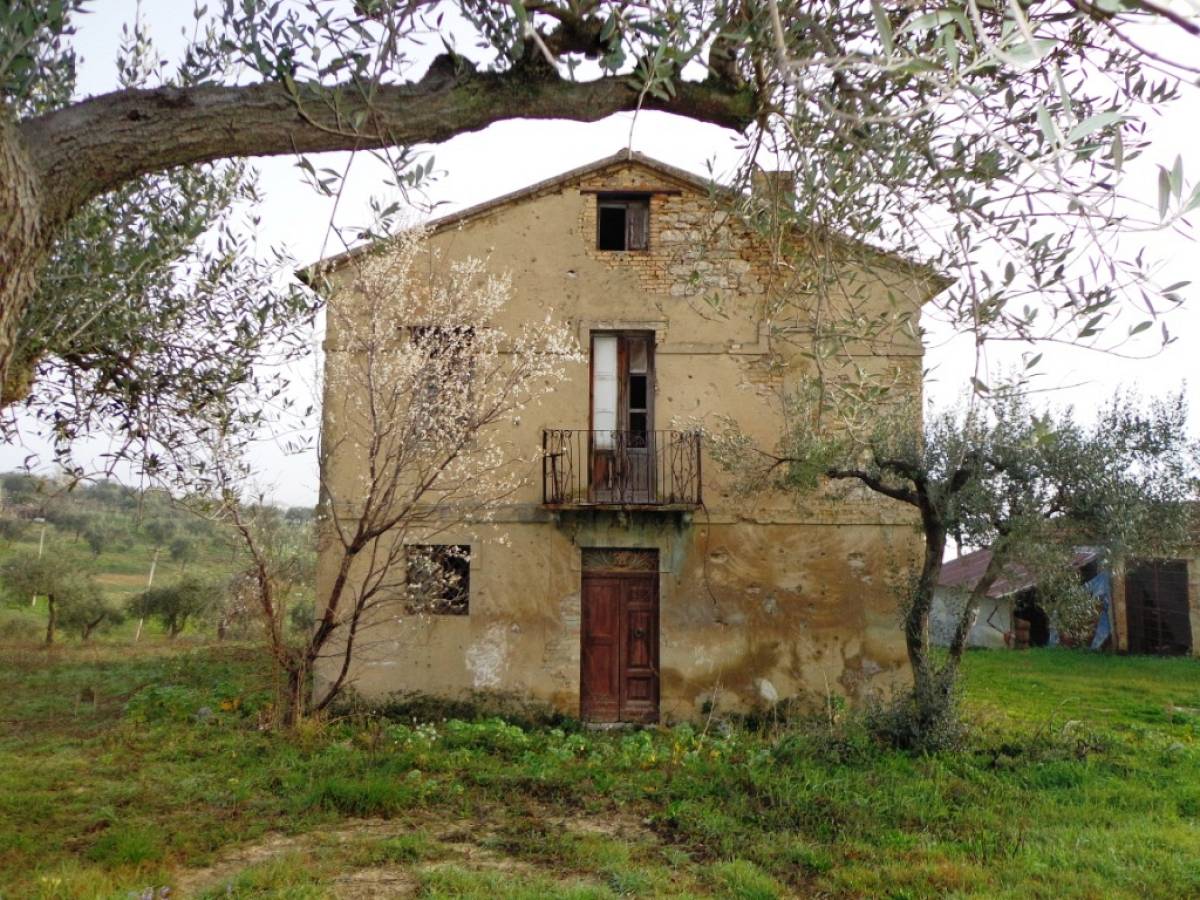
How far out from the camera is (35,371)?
5.27 meters

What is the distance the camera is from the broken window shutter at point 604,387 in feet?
39.8

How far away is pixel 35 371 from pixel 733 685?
870 centimetres

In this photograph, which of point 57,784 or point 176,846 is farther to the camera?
point 57,784

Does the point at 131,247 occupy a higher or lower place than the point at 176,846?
higher

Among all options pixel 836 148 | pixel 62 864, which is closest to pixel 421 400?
pixel 62 864

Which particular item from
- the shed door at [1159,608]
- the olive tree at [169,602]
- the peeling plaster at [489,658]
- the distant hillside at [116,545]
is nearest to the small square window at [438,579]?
the peeling plaster at [489,658]

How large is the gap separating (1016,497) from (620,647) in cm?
510

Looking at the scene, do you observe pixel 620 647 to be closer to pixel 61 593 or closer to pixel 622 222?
pixel 622 222

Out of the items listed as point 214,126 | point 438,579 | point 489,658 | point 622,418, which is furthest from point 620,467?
point 214,126

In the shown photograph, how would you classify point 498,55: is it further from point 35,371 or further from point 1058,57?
point 35,371

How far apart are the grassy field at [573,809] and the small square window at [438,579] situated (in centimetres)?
145

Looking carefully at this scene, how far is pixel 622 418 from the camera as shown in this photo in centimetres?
1216

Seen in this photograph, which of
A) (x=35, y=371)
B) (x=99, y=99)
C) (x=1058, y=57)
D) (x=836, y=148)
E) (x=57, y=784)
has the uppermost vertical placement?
(x=1058, y=57)

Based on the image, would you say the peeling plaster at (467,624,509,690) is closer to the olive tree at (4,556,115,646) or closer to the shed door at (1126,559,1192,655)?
the olive tree at (4,556,115,646)
